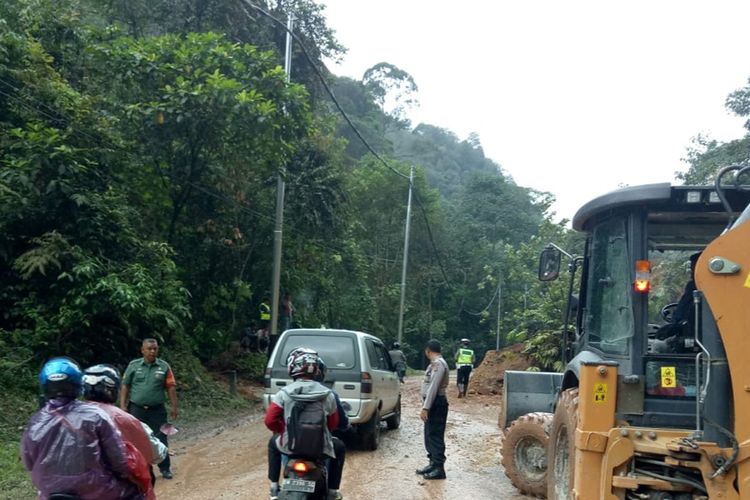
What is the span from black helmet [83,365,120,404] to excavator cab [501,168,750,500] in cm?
298

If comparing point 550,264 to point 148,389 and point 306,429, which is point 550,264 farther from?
point 148,389

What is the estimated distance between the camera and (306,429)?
5.21 metres

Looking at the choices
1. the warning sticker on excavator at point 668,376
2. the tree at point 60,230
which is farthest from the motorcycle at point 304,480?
the tree at point 60,230

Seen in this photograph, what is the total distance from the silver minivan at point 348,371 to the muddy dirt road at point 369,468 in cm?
59

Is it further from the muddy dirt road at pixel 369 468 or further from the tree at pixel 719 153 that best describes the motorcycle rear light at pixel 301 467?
the tree at pixel 719 153

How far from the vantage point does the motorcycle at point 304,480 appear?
5137 millimetres

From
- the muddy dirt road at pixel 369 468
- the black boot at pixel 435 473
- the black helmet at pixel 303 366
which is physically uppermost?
the black helmet at pixel 303 366

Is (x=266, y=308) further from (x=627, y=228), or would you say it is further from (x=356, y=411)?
(x=627, y=228)

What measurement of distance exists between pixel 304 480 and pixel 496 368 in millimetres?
18755

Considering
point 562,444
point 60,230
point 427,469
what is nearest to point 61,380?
point 562,444

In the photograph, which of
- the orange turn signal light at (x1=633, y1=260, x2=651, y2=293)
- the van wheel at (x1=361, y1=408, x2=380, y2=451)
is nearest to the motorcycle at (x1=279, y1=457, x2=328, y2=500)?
the orange turn signal light at (x1=633, y1=260, x2=651, y2=293)

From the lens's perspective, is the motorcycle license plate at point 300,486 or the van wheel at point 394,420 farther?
the van wheel at point 394,420

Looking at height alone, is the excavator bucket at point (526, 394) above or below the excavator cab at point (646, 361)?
below

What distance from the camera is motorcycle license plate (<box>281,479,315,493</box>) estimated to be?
512 cm
